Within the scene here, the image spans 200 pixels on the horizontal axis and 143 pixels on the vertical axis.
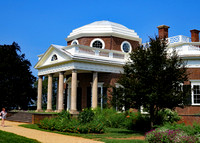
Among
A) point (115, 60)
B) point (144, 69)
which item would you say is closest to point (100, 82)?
point (115, 60)

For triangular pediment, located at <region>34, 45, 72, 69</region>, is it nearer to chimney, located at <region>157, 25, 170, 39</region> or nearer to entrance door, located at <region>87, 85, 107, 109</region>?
entrance door, located at <region>87, 85, 107, 109</region>

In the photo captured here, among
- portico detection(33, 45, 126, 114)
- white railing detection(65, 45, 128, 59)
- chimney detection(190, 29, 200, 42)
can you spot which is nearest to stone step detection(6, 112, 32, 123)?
portico detection(33, 45, 126, 114)

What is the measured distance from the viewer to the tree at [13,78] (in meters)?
33.7

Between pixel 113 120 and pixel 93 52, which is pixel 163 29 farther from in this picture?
pixel 113 120

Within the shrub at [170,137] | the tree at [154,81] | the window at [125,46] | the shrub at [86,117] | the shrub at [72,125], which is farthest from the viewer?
the window at [125,46]

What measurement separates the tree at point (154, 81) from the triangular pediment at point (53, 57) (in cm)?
1053

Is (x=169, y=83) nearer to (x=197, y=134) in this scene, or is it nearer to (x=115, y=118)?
(x=197, y=134)

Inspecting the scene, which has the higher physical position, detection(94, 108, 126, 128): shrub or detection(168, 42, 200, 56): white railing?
detection(168, 42, 200, 56): white railing

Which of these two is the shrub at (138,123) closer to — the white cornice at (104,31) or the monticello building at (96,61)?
the monticello building at (96,61)

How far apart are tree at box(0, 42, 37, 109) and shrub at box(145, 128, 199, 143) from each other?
2482 centimetres

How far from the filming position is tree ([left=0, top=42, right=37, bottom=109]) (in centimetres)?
3372

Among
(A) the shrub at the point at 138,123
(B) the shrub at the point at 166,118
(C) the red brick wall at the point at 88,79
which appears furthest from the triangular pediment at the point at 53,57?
(B) the shrub at the point at 166,118

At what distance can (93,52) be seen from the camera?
94.3 ft

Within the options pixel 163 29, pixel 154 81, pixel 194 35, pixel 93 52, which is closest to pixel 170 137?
pixel 154 81
